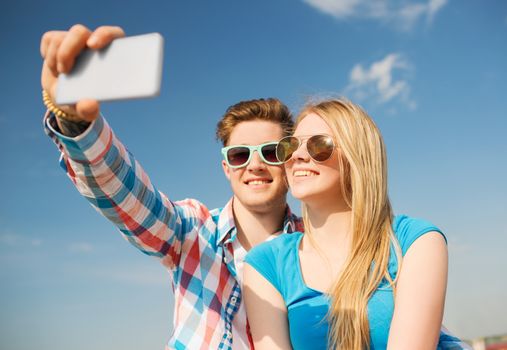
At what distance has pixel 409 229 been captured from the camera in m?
3.29

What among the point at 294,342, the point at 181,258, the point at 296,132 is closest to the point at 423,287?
the point at 294,342

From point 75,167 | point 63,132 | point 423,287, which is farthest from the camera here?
point 423,287

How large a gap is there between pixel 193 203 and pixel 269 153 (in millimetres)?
942

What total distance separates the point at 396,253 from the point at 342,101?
1.25 m

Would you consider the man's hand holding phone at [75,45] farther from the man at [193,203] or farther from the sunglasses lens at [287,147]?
the sunglasses lens at [287,147]

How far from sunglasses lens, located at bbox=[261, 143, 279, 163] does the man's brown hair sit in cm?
47

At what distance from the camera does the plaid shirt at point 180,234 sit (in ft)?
9.21

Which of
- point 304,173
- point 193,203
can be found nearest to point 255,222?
point 193,203

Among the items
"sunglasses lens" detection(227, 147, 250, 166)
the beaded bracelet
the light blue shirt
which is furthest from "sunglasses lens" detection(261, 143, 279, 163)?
the beaded bracelet

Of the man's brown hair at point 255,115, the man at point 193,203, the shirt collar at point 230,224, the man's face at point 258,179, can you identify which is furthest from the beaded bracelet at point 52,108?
the man's brown hair at point 255,115

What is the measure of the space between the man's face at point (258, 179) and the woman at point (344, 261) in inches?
38.5

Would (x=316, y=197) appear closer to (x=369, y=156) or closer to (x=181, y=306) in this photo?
(x=369, y=156)

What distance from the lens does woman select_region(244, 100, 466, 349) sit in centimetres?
301

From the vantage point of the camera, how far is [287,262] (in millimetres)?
3473
